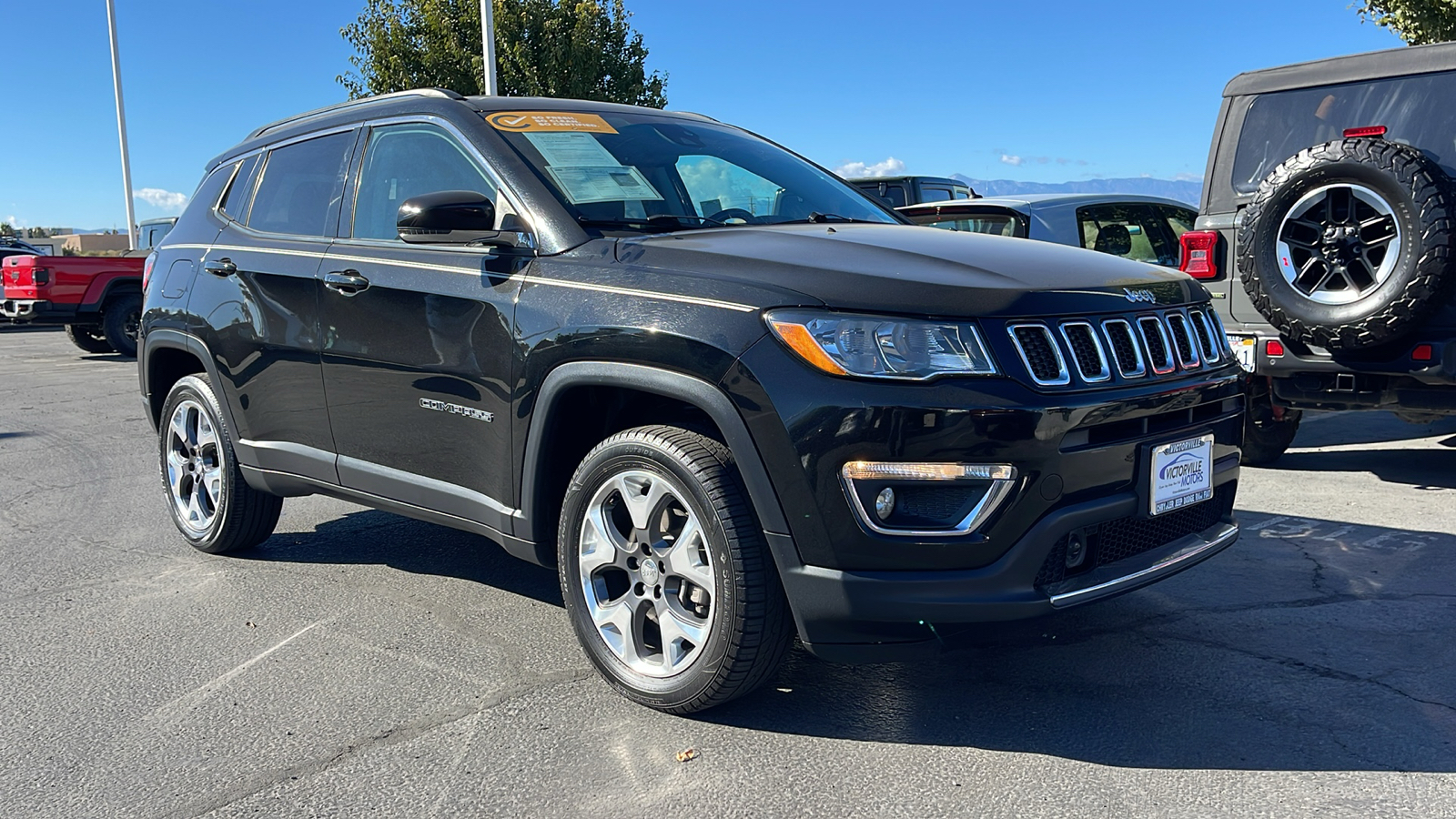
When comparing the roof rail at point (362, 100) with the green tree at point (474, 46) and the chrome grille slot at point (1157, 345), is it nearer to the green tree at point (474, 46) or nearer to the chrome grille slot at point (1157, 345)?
the chrome grille slot at point (1157, 345)

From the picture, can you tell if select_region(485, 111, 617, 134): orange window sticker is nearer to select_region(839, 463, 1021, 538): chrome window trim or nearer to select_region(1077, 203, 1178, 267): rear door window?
select_region(839, 463, 1021, 538): chrome window trim

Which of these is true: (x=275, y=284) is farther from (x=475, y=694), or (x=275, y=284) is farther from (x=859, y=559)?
(x=859, y=559)

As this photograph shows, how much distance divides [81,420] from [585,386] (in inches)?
308

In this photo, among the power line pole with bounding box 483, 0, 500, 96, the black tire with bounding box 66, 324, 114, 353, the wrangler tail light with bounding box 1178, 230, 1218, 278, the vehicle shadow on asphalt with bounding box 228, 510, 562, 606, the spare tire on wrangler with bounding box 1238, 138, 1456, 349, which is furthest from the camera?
the power line pole with bounding box 483, 0, 500, 96

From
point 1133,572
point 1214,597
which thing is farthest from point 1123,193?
point 1133,572

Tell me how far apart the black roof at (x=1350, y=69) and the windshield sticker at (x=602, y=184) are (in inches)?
158

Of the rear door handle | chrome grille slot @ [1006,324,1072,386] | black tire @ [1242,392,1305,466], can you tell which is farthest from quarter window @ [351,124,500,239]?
black tire @ [1242,392,1305,466]

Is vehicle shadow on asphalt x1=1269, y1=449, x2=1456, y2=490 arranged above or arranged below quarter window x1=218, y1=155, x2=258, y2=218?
below

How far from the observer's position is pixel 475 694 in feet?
11.5

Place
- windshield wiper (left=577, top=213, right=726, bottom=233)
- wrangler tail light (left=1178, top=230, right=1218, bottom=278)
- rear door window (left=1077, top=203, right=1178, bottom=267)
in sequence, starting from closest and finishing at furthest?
windshield wiper (left=577, top=213, right=726, bottom=233), wrangler tail light (left=1178, top=230, right=1218, bottom=278), rear door window (left=1077, top=203, right=1178, bottom=267)

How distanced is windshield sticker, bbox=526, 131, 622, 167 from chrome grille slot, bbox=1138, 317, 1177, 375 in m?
Answer: 1.76

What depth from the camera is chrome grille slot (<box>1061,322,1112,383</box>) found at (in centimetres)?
302

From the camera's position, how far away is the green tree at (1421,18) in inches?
505

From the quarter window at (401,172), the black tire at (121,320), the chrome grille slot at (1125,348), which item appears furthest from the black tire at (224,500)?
the black tire at (121,320)
